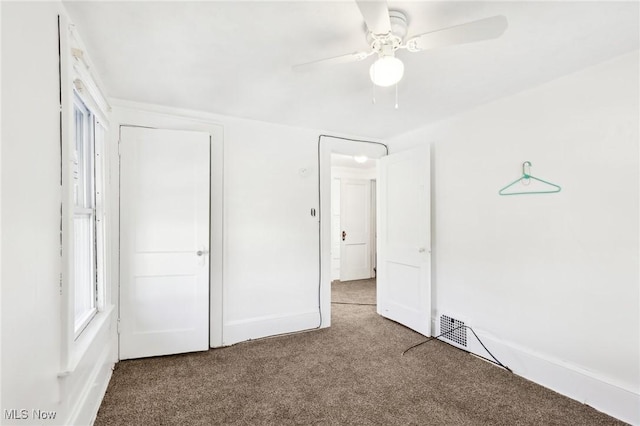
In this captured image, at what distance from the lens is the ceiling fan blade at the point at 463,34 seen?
4.33ft

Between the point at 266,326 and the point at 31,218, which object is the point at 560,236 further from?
the point at 31,218

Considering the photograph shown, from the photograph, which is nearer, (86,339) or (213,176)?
(86,339)

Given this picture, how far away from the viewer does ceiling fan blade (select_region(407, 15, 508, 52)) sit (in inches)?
52.0

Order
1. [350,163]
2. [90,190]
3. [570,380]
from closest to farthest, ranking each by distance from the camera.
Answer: [570,380], [90,190], [350,163]

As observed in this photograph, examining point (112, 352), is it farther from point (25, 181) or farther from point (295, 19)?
point (295, 19)

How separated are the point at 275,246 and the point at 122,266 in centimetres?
144

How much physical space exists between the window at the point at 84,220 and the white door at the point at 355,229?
14.3 ft

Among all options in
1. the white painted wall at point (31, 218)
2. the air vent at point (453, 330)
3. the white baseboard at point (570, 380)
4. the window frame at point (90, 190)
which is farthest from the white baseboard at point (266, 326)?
the white baseboard at point (570, 380)

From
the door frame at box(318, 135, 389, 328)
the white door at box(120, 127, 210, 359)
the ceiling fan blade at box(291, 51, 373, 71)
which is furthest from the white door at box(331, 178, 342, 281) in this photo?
the ceiling fan blade at box(291, 51, 373, 71)

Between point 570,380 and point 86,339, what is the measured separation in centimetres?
331

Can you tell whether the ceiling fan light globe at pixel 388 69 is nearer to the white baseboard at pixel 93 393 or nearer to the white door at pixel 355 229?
the white baseboard at pixel 93 393

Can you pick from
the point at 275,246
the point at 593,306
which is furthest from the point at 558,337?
the point at 275,246

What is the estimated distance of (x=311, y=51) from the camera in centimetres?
188

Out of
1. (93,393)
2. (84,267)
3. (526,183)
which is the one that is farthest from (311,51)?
(93,393)
